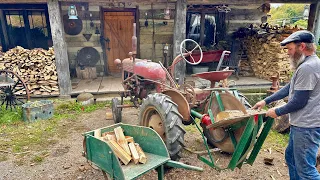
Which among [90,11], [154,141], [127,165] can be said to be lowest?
[127,165]

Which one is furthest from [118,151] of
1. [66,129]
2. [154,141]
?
[66,129]

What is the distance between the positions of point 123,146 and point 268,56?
6.53 m

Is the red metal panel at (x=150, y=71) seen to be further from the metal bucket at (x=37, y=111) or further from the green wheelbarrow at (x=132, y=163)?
the metal bucket at (x=37, y=111)

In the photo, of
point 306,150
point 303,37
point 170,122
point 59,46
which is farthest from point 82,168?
point 59,46

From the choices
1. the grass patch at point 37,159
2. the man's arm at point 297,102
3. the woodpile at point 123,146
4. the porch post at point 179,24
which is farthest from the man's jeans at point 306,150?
the porch post at point 179,24

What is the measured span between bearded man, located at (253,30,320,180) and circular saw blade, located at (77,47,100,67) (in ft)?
22.7

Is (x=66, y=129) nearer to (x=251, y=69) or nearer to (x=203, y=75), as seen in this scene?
(x=203, y=75)

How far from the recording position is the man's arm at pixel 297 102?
6.76ft

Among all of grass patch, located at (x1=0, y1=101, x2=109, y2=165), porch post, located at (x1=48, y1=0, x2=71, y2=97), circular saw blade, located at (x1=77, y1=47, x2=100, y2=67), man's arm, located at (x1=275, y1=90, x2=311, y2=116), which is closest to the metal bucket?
grass patch, located at (x1=0, y1=101, x2=109, y2=165)

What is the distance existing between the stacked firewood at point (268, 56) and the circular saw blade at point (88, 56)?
5.46 meters

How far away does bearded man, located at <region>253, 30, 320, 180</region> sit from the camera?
6.71 feet

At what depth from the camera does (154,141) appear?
2.53m

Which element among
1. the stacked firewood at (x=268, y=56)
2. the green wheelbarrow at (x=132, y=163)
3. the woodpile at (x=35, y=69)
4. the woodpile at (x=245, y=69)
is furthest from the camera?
the woodpile at (x=245, y=69)

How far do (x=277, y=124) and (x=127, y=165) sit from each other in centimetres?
326
